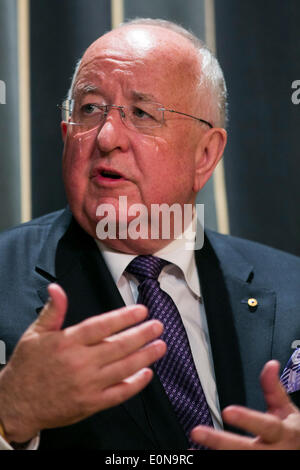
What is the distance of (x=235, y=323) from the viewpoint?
5.35 feet

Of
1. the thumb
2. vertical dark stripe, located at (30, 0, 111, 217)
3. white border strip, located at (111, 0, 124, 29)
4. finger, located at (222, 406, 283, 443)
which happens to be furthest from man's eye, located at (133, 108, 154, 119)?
finger, located at (222, 406, 283, 443)

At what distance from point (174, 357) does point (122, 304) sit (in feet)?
0.56

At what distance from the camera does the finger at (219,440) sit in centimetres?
108

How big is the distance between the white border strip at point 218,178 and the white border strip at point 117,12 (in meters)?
0.27

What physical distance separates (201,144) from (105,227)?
36 cm

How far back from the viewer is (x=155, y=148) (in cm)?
159

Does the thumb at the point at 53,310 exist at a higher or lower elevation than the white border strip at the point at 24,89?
lower

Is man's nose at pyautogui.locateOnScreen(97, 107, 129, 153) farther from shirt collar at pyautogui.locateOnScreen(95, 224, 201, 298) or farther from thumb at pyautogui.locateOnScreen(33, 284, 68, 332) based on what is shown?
thumb at pyautogui.locateOnScreen(33, 284, 68, 332)

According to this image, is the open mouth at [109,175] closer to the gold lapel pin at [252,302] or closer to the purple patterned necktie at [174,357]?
the purple patterned necktie at [174,357]

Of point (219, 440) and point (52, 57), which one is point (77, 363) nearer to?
point (219, 440)

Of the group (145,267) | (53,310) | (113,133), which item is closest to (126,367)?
(53,310)

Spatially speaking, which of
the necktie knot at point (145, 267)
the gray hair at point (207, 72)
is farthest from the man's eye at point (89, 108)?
the necktie knot at point (145, 267)
